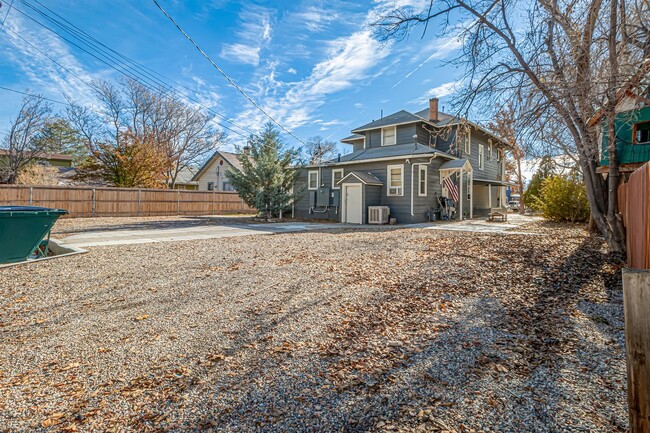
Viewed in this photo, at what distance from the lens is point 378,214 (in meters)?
14.7

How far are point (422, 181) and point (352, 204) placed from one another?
3.51m

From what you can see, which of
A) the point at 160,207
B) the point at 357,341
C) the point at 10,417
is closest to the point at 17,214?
the point at 10,417

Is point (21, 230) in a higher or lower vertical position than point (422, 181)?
lower

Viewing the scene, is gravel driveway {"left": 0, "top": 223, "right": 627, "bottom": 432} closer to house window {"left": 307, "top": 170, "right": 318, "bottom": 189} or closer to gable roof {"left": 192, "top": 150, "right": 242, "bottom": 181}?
house window {"left": 307, "top": 170, "right": 318, "bottom": 189}

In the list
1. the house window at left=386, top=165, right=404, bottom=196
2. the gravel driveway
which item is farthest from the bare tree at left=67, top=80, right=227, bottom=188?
the gravel driveway

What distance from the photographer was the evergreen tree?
16.2 m

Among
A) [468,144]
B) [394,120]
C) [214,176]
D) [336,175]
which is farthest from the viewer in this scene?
[214,176]

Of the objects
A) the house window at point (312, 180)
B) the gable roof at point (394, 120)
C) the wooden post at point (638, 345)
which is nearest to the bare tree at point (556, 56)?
the wooden post at point (638, 345)

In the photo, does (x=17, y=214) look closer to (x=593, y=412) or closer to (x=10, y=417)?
(x=10, y=417)

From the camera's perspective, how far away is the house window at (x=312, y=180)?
60.6ft

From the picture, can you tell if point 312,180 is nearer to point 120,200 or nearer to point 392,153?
point 392,153

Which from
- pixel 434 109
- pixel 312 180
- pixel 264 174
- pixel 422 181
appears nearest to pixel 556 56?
pixel 422 181

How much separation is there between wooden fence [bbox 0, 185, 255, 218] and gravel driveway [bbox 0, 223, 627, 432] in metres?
13.2

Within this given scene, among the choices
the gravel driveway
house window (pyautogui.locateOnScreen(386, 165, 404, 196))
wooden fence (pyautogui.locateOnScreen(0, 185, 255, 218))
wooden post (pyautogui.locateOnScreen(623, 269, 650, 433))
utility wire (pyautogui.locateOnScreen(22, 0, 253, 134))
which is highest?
utility wire (pyautogui.locateOnScreen(22, 0, 253, 134))
